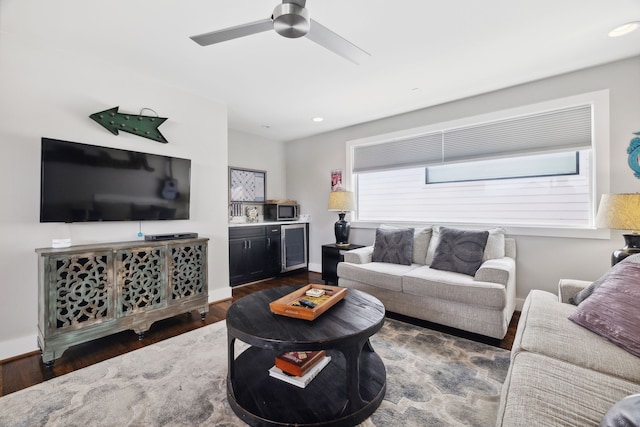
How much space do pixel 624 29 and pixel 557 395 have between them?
2.71 meters

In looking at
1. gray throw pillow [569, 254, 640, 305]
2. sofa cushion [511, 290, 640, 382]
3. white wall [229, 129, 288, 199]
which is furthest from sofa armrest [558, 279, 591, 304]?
white wall [229, 129, 288, 199]

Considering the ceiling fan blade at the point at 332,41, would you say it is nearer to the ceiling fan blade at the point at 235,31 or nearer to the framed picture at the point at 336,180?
the ceiling fan blade at the point at 235,31

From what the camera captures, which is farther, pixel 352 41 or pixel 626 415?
pixel 352 41

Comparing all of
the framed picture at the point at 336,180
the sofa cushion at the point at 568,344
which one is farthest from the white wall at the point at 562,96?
the sofa cushion at the point at 568,344

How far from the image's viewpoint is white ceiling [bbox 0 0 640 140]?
1877 millimetres

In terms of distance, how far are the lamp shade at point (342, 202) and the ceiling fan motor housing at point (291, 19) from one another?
105 inches

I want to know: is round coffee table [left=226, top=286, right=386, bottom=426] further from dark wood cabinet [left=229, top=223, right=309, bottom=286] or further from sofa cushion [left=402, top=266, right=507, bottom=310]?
dark wood cabinet [left=229, top=223, right=309, bottom=286]

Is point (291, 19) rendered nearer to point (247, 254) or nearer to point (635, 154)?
point (635, 154)

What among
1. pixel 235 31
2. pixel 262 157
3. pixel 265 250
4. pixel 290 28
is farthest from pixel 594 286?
pixel 262 157

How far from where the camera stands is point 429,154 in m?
3.65

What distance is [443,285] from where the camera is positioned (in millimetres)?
2469

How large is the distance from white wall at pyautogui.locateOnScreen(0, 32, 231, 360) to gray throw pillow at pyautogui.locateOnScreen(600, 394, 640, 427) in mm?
3311

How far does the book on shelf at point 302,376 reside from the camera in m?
1.56

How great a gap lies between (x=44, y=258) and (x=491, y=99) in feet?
14.5
